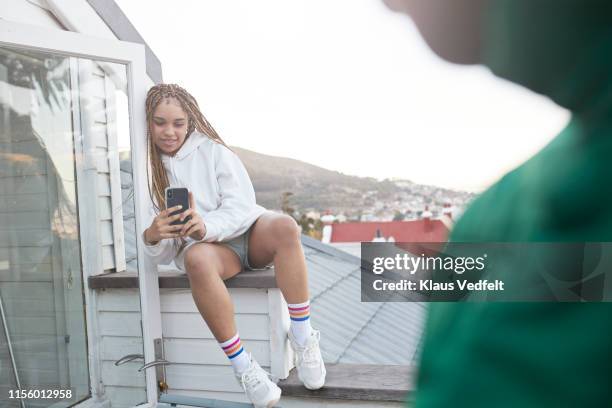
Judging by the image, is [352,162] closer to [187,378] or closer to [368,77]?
[368,77]

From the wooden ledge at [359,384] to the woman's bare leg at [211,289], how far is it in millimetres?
293

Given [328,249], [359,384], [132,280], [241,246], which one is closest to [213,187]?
[241,246]

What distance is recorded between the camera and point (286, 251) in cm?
214

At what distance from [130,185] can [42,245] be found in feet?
1.19

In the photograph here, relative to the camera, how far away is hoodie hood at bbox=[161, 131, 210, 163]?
7.27 feet

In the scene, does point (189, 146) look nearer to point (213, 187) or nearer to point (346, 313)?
point (213, 187)

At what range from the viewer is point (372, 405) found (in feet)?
6.91

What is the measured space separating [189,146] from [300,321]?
0.74 meters

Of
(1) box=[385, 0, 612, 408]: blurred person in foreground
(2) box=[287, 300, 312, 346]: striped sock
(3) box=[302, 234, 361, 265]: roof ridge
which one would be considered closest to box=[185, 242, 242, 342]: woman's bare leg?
(2) box=[287, 300, 312, 346]: striped sock

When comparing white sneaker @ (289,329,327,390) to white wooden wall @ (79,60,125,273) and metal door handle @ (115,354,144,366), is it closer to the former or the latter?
metal door handle @ (115,354,144,366)

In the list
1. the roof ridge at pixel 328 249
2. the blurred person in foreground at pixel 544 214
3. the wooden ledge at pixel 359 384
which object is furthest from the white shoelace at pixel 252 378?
the roof ridge at pixel 328 249

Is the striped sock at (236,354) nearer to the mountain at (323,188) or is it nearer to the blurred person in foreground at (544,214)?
the mountain at (323,188)

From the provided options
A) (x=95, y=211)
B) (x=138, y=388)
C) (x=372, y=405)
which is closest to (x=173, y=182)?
(x=95, y=211)

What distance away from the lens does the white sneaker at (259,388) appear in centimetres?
206
